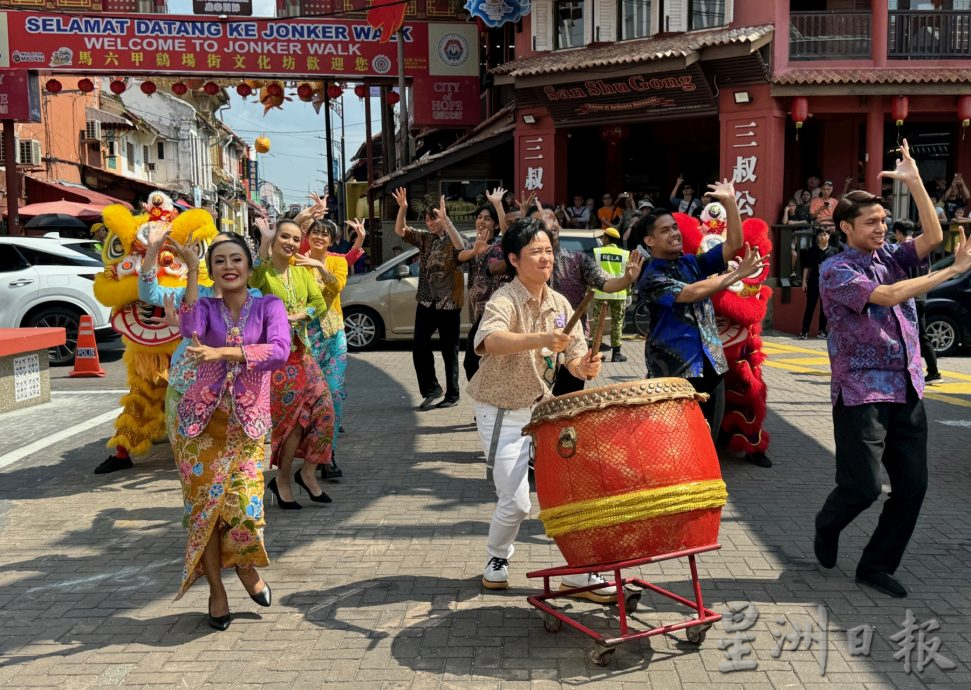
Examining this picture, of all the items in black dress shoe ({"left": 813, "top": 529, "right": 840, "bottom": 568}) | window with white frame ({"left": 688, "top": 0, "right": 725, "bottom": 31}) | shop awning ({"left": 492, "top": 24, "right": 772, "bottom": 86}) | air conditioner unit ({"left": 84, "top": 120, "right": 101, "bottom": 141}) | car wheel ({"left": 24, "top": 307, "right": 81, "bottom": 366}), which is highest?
air conditioner unit ({"left": 84, "top": 120, "right": 101, "bottom": 141})

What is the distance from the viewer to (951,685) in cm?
352

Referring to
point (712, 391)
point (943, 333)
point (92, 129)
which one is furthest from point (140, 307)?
point (92, 129)

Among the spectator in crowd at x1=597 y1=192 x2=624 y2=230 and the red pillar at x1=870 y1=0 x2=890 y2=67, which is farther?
the spectator in crowd at x1=597 y1=192 x2=624 y2=230

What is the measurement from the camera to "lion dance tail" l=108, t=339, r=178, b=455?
7048 mm

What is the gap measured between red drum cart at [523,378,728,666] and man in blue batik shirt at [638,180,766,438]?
5.40 ft

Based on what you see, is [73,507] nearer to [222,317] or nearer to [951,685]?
[222,317]

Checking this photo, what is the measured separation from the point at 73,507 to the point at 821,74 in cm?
1468

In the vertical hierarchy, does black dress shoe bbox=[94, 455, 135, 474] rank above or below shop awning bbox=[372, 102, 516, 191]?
below

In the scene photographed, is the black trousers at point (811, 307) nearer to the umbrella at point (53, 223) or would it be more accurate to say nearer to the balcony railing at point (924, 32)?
the balcony railing at point (924, 32)

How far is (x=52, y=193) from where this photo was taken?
2880 centimetres

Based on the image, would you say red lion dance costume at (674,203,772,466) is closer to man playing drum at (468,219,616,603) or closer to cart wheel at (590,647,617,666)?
man playing drum at (468,219,616,603)

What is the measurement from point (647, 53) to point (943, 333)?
718 cm

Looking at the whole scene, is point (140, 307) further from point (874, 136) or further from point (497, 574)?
point (874, 136)

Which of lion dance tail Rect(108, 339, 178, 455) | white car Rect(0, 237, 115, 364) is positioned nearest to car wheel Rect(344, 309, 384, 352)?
white car Rect(0, 237, 115, 364)
